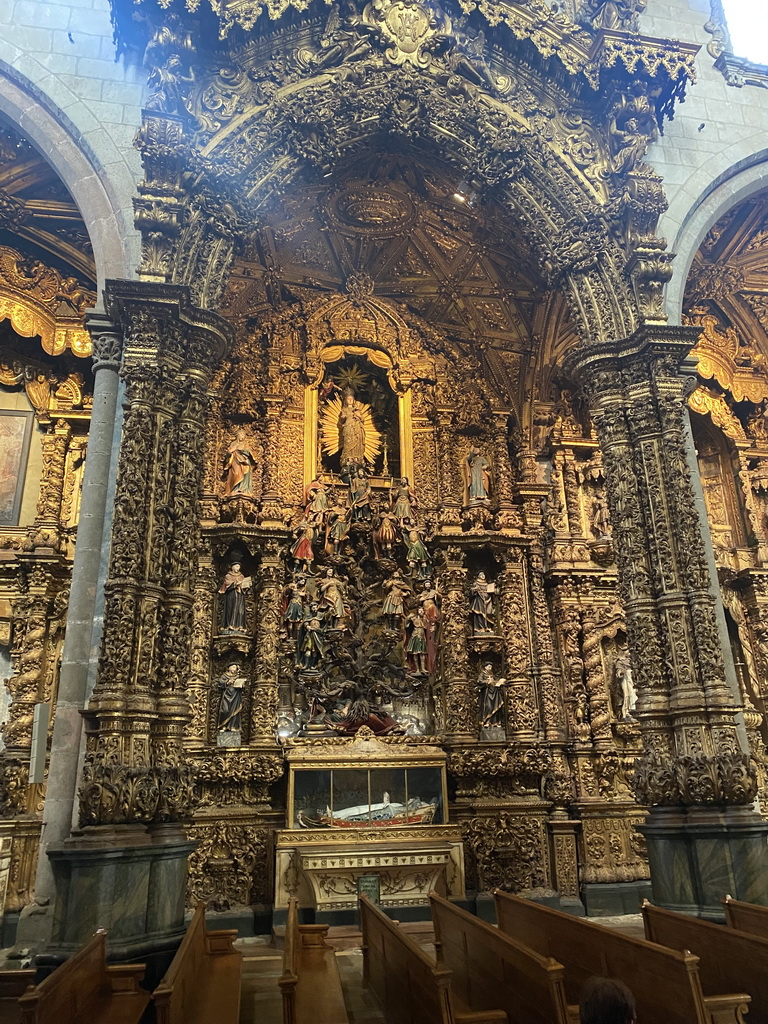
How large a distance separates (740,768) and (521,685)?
5349 millimetres

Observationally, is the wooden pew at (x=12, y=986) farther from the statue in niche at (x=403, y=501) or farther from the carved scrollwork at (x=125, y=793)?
the statue in niche at (x=403, y=501)

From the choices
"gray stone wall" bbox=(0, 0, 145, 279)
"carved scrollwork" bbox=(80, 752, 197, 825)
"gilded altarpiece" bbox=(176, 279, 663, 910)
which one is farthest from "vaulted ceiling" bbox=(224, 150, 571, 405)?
"carved scrollwork" bbox=(80, 752, 197, 825)

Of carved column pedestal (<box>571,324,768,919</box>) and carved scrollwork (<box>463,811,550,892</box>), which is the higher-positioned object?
carved column pedestal (<box>571,324,768,919</box>)

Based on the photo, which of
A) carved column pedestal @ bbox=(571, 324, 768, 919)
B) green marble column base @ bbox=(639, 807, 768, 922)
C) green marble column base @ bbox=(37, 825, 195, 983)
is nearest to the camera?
green marble column base @ bbox=(37, 825, 195, 983)

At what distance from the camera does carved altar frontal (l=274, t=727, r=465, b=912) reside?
10828 mm

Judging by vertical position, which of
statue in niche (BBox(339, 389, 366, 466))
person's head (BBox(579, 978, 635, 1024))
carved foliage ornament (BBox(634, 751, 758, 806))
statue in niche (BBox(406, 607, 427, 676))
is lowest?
person's head (BBox(579, 978, 635, 1024))

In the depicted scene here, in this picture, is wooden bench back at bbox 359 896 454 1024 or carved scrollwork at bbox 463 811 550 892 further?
carved scrollwork at bbox 463 811 550 892

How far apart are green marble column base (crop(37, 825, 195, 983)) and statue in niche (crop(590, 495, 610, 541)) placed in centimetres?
983

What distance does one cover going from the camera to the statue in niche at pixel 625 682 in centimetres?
1339

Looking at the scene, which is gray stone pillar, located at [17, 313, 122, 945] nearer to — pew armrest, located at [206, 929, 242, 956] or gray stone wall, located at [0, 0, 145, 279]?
gray stone wall, located at [0, 0, 145, 279]

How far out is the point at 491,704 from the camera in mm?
12953

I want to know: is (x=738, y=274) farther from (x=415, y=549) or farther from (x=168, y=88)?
(x=168, y=88)

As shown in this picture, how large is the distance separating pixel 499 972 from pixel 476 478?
1016cm

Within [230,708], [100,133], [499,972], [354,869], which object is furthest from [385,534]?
[499,972]
